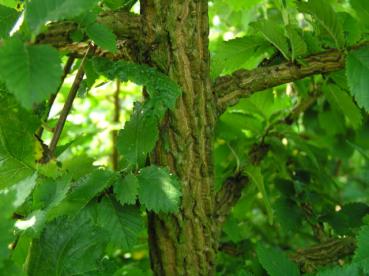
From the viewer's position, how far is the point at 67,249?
2.03 feet

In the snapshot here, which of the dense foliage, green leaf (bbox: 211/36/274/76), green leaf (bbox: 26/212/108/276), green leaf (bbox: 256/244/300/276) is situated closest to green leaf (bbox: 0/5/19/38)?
the dense foliage

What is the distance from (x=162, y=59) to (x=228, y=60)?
0.20 metres

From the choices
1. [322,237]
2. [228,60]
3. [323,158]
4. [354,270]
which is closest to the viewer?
[354,270]

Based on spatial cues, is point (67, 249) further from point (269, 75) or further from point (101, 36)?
point (269, 75)

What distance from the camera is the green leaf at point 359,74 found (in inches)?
28.7

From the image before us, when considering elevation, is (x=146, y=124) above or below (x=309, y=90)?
above

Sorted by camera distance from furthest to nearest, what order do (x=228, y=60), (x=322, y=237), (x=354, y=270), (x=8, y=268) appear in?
(x=322, y=237) → (x=228, y=60) → (x=354, y=270) → (x=8, y=268)

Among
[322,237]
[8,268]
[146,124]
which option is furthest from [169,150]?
[322,237]

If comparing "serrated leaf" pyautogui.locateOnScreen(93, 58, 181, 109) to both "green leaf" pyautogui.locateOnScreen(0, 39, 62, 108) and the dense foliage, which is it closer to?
the dense foliage

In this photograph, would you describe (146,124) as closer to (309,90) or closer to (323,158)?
(309,90)

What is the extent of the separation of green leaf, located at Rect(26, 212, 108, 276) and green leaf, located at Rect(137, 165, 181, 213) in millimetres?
73

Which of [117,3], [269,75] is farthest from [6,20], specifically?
[269,75]

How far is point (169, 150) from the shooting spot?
745 millimetres

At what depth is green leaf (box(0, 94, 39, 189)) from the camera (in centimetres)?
67
